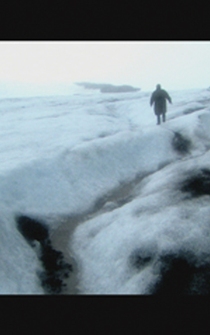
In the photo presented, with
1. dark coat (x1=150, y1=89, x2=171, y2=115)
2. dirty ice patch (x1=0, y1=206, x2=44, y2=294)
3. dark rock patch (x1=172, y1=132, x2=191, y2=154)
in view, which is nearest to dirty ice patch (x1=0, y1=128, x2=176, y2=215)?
dark rock patch (x1=172, y1=132, x2=191, y2=154)

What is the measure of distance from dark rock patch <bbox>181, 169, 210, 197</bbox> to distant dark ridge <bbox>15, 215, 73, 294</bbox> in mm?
7212

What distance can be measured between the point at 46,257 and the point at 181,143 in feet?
56.4

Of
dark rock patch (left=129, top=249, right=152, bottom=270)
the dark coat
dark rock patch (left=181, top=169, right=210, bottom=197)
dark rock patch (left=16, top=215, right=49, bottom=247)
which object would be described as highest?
the dark coat

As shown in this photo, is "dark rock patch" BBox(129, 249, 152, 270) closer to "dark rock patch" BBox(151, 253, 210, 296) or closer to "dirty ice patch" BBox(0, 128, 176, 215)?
"dark rock patch" BBox(151, 253, 210, 296)

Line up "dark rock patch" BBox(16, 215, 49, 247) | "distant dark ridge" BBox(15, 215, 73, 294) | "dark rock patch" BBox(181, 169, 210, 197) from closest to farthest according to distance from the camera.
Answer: "distant dark ridge" BBox(15, 215, 73, 294) → "dark rock patch" BBox(16, 215, 49, 247) → "dark rock patch" BBox(181, 169, 210, 197)

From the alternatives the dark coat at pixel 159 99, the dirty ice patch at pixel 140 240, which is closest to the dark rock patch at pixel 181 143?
the dark coat at pixel 159 99

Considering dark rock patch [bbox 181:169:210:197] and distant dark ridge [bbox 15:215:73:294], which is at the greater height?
dark rock patch [bbox 181:169:210:197]

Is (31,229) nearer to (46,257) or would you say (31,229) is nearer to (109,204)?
(46,257)

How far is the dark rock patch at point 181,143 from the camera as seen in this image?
24797 mm

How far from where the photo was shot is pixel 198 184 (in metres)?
15.8

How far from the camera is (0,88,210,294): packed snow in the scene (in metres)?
10.9

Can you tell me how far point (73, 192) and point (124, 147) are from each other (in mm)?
7516

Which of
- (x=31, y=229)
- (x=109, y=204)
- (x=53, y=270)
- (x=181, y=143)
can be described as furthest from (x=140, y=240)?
(x=181, y=143)
